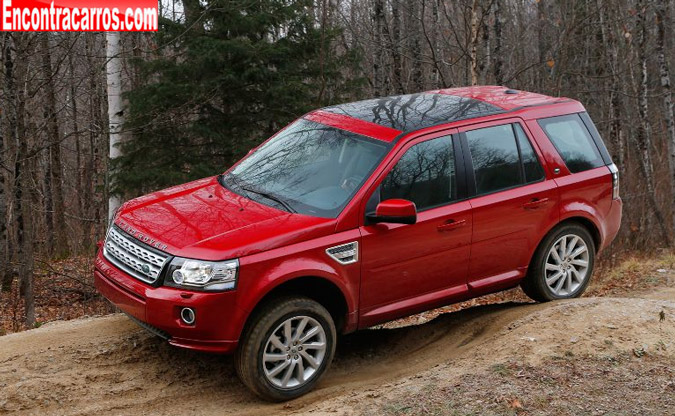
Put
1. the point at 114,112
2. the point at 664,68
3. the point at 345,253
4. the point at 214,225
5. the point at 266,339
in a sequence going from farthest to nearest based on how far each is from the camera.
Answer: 1. the point at 664,68
2. the point at 114,112
3. the point at 345,253
4. the point at 214,225
5. the point at 266,339

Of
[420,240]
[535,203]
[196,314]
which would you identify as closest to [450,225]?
[420,240]

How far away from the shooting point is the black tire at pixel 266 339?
5.21 metres

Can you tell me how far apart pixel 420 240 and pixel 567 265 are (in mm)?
1976

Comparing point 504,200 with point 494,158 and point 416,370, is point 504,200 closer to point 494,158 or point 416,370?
point 494,158

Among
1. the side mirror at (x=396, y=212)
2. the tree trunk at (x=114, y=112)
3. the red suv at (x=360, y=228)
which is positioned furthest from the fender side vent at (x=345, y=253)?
the tree trunk at (x=114, y=112)

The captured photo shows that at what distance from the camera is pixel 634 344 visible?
6.01 meters

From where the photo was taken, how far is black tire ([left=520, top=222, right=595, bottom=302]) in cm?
694

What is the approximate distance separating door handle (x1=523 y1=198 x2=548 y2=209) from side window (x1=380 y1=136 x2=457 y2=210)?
780 mm

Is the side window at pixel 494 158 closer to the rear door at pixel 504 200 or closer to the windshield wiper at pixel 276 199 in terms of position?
the rear door at pixel 504 200

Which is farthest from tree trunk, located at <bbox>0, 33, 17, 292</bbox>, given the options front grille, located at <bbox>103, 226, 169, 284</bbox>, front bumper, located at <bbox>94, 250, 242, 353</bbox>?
front bumper, located at <bbox>94, 250, 242, 353</bbox>

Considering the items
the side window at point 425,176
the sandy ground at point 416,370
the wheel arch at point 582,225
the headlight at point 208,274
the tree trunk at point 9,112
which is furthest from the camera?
the tree trunk at point 9,112

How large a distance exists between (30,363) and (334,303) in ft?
7.61

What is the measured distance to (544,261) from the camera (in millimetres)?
6969
